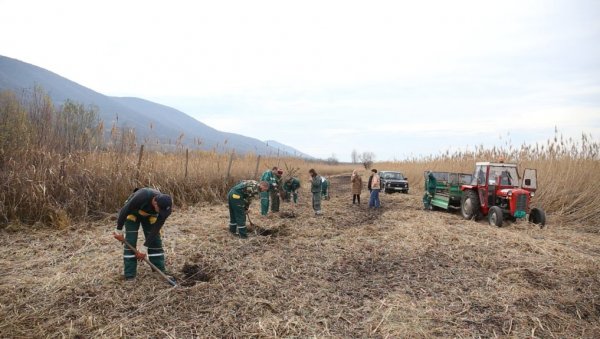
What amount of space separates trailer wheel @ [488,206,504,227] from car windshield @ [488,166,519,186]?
1070 mm

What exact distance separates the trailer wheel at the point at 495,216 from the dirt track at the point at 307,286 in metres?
1.38

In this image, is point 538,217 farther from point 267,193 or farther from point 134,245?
point 134,245

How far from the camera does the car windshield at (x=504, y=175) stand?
35.1 ft

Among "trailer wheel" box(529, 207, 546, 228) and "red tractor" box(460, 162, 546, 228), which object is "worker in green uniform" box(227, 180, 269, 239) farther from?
"trailer wheel" box(529, 207, 546, 228)

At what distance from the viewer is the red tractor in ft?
31.8

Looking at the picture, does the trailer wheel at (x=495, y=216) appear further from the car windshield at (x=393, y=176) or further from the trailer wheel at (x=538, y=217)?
the car windshield at (x=393, y=176)

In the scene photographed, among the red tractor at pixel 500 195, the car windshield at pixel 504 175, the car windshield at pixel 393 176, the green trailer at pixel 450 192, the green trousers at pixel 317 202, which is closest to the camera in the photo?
the red tractor at pixel 500 195

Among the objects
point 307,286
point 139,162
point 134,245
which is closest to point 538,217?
Result: point 307,286

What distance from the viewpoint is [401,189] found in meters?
20.2

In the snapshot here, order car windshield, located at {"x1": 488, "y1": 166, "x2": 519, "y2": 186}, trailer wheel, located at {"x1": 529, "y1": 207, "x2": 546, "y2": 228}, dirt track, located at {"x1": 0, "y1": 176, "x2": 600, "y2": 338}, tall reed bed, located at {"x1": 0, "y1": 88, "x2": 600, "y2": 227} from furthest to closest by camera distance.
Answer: car windshield, located at {"x1": 488, "y1": 166, "x2": 519, "y2": 186}
trailer wheel, located at {"x1": 529, "y1": 207, "x2": 546, "y2": 228}
tall reed bed, located at {"x1": 0, "y1": 88, "x2": 600, "y2": 227}
dirt track, located at {"x1": 0, "y1": 176, "x2": 600, "y2": 338}

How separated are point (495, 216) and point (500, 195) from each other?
35.7 inches

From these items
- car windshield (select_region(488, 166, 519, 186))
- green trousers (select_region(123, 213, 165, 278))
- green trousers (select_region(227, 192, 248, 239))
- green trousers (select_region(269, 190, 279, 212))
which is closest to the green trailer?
car windshield (select_region(488, 166, 519, 186))

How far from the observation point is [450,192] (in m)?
12.5

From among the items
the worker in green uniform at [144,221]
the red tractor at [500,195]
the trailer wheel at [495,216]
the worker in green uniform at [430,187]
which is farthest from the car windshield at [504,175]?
the worker in green uniform at [144,221]
